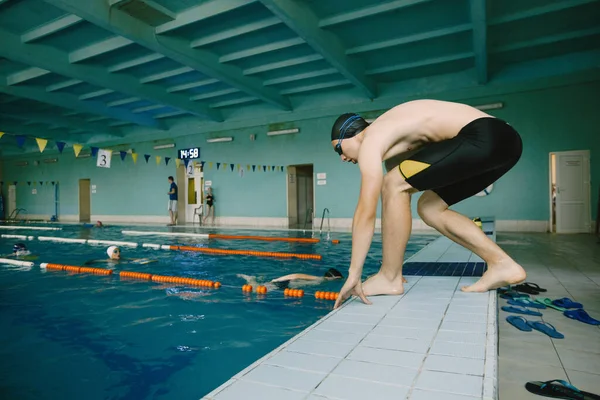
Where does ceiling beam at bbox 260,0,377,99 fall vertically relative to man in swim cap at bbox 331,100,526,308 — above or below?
above

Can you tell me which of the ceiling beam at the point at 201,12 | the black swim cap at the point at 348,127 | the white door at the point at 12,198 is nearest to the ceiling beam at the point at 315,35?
the ceiling beam at the point at 201,12

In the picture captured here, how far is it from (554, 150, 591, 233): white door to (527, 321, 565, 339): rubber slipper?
8.60m

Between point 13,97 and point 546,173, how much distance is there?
16.5 metres

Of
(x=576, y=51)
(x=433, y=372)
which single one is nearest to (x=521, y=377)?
(x=433, y=372)

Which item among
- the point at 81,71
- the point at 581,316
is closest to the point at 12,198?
the point at 81,71

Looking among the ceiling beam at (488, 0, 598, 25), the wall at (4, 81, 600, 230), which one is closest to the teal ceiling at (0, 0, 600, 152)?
the ceiling beam at (488, 0, 598, 25)

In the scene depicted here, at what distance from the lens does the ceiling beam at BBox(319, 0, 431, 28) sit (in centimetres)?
671

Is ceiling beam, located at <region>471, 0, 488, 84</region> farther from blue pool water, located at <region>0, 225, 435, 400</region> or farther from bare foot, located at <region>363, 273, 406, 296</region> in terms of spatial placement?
bare foot, located at <region>363, 273, 406, 296</region>

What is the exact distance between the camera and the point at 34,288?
438 cm

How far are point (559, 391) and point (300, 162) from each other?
38.5ft

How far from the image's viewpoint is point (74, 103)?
40.7 ft

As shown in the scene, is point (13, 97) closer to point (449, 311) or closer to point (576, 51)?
point (449, 311)

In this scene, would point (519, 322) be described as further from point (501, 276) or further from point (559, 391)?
point (559, 391)

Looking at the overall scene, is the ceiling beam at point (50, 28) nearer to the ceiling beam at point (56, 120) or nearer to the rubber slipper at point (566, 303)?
the ceiling beam at point (56, 120)
